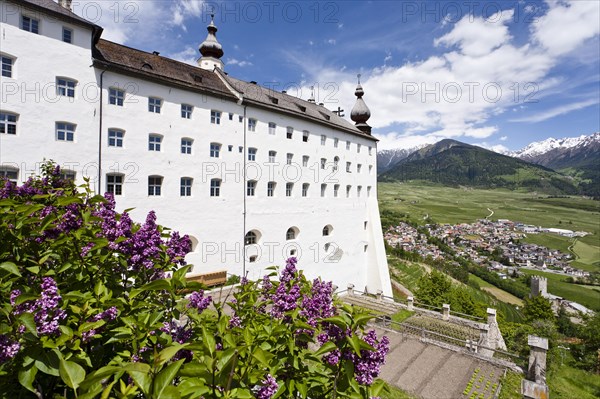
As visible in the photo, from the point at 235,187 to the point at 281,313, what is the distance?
2014cm

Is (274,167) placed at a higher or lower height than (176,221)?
higher

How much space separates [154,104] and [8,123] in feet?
23.5

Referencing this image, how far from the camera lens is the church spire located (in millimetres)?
37250

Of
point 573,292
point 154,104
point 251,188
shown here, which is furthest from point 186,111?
point 573,292

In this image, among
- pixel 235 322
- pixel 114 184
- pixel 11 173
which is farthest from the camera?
pixel 114 184

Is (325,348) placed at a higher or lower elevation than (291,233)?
higher

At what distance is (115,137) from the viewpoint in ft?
56.2

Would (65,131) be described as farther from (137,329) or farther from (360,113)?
(360,113)

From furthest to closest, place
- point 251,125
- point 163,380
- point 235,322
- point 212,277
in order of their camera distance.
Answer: point 251,125, point 212,277, point 235,322, point 163,380

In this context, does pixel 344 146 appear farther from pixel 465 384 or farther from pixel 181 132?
pixel 465 384

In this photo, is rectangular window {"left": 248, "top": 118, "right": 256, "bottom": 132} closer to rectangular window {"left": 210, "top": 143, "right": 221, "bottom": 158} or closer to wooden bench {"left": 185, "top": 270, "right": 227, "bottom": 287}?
rectangular window {"left": 210, "top": 143, "right": 221, "bottom": 158}

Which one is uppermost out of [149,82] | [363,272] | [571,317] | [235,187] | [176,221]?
[149,82]

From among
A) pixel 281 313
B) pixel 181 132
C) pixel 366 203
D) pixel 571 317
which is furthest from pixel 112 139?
pixel 571 317

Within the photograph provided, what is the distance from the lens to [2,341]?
169 centimetres
